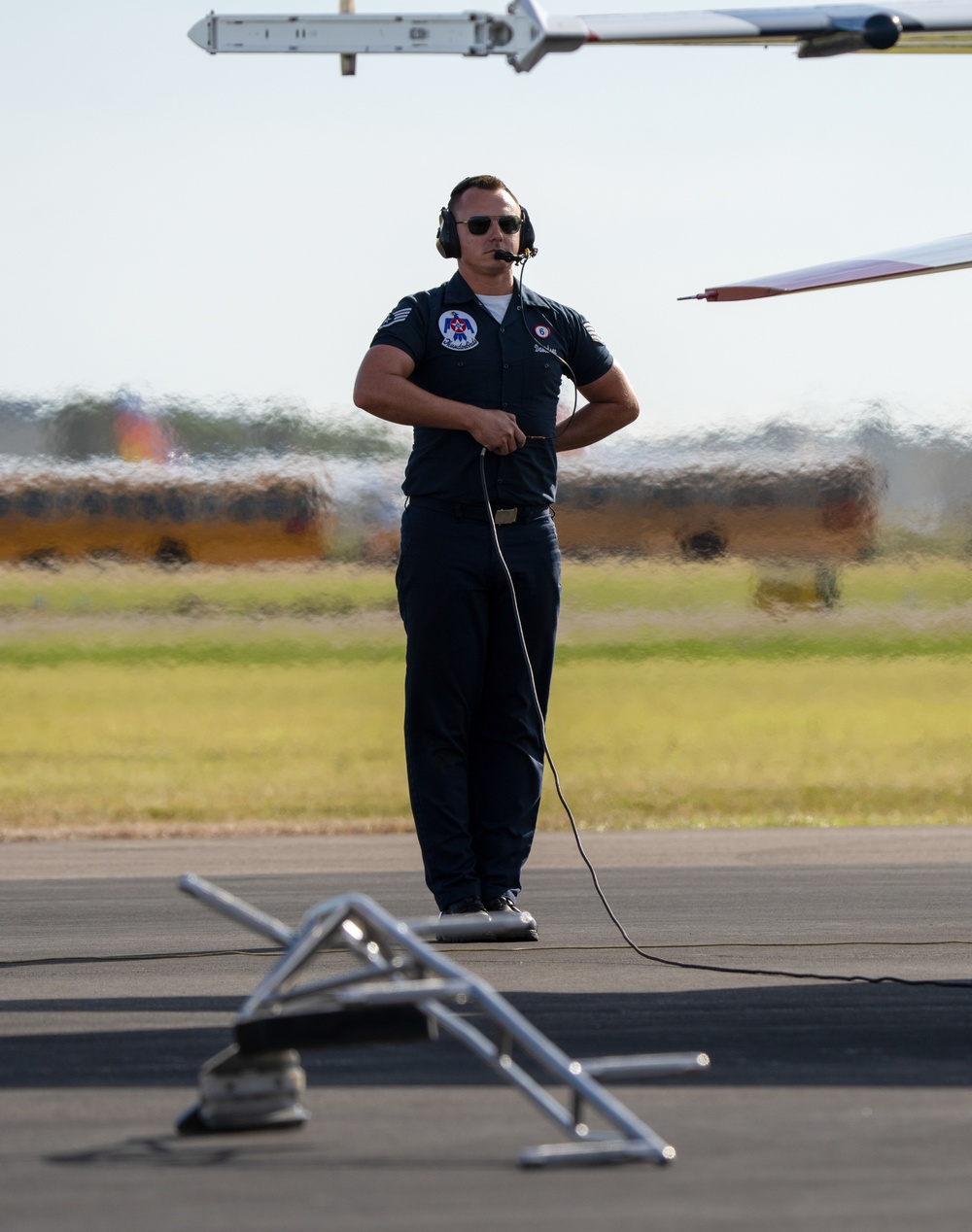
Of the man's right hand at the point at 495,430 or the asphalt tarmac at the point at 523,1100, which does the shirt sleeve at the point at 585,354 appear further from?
the asphalt tarmac at the point at 523,1100

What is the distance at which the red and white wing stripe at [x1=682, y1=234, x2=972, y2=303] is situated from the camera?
15.0 feet

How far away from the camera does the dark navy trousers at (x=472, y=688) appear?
4238mm

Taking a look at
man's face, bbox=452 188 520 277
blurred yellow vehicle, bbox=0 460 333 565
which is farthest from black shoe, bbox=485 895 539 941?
blurred yellow vehicle, bbox=0 460 333 565

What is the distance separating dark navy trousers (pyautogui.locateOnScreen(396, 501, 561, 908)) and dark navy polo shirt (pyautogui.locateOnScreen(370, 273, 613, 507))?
0.07 metres

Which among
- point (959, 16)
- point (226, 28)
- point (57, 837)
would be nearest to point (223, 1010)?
point (226, 28)

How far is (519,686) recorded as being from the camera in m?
4.34

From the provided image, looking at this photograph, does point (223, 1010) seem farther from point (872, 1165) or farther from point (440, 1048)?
point (872, 1165)

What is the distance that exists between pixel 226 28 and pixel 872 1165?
2.52 metres

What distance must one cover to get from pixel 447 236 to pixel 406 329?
0.32 m

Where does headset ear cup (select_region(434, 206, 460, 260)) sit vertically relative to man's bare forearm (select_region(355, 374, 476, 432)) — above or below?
above

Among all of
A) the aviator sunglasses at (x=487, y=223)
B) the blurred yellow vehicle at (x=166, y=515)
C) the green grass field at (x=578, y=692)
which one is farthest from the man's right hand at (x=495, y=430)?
the blurred yellow vehicle at (x=166, y=515)

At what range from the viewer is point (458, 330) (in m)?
4.29

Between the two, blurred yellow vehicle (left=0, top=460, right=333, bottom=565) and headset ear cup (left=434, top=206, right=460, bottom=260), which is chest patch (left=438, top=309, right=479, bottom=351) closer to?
headset ear cup (left=434, top=206, right=460, bottom=260)

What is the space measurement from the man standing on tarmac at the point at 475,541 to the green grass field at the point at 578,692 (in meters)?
4.05
